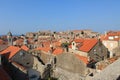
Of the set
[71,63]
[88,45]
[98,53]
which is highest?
[88,45]

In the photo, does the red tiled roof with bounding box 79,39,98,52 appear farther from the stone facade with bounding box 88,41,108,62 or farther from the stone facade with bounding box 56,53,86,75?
the stone facade with bounding box 56,53,86,75

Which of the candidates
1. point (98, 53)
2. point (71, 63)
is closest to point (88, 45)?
point (98, 53)

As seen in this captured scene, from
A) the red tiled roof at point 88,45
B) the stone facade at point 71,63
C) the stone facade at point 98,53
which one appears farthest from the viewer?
the red tiled roof at point 88,45

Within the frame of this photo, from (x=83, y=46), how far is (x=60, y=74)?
12.7 metres

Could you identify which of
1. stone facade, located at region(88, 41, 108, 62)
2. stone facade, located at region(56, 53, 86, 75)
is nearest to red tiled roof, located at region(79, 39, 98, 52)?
stone facade, located at region(88, 41, 108, 62)

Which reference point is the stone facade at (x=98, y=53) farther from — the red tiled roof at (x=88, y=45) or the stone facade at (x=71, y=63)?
the stone facade at (x=71, y=63)

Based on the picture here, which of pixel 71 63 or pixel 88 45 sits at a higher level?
pixel 88 45

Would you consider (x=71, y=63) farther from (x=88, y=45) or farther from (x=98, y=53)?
(x=88, y=45)

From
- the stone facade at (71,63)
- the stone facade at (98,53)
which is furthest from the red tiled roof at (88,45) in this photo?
the stone facade at (71,63)

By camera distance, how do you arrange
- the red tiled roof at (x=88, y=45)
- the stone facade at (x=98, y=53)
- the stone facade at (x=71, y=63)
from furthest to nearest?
the red tiled roof at (x=88, y=45) → the stone facade at (x=98, y=53) → the stone facade at (x=71, y=63)

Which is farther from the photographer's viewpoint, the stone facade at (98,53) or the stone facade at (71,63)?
the stone facade at (98,53)

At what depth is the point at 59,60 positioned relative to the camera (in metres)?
34.5

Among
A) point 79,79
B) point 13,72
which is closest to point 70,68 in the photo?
point 79,79

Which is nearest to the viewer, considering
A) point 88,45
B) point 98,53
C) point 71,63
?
point 71,63
